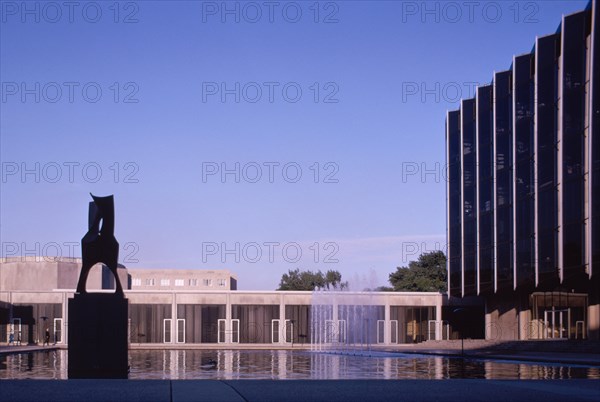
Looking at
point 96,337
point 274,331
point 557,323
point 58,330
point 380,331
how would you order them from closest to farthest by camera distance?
point 96,337, point 557,323, point 58,330, point 380,331, point 274,331

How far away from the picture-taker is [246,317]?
249ft

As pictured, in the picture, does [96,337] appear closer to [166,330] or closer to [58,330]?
[166,330]

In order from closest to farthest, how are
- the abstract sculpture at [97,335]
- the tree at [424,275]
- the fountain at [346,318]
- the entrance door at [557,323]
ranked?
1. the abstract sculpture at [97,335]
2. the entrance door at [557,323]
3. the fountain at [346,318]
4. the tree at [424,275]

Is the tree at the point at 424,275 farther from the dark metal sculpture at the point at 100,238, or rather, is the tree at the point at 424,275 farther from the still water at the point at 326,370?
the dark metal sculpture at the point at 100,238

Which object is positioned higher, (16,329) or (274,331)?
(16,329)

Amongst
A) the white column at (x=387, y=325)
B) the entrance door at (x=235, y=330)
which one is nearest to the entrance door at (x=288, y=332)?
the entrance door at (x=235, y=330)

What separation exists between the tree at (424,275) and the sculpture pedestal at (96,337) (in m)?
80.1

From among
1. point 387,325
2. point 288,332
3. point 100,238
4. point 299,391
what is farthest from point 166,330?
point 299,391

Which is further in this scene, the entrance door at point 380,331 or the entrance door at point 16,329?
the entrance door at point 380,331

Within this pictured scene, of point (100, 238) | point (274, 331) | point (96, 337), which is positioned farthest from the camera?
point (274, 331)

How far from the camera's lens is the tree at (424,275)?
101750mm

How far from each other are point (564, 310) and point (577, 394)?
4335cm

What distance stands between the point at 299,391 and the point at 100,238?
12391 millimetres

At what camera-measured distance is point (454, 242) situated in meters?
68.9
